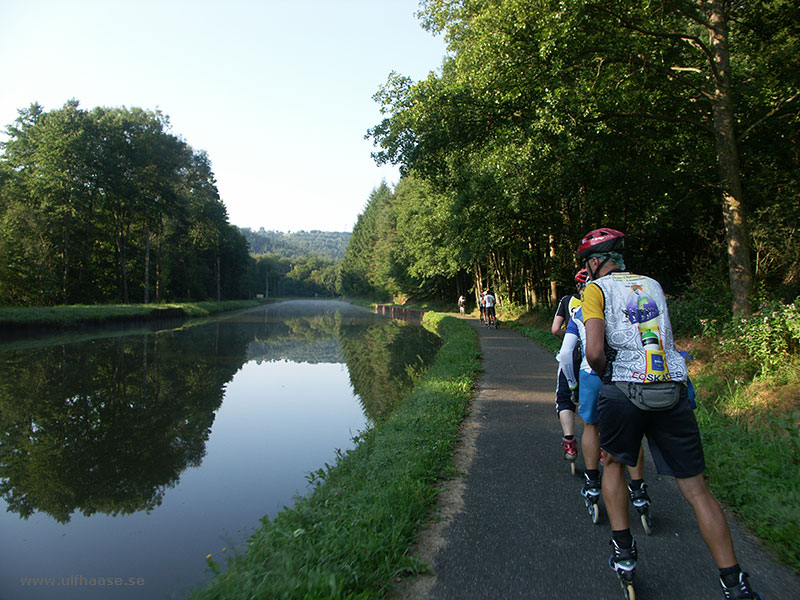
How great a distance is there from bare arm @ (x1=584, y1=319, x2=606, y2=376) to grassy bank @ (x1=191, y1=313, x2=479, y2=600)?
5.05ft

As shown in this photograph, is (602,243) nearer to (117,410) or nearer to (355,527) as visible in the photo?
(355,527)

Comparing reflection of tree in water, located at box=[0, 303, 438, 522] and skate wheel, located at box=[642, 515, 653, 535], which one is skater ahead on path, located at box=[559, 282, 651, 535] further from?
reflection of tree in water, located at box=[0, 303, 438, 522]

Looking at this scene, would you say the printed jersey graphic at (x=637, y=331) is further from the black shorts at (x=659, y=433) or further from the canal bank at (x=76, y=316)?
the canal bank at (x=76, y=316)

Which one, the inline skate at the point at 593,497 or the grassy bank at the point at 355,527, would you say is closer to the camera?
the grassy bank at the point at 355,527

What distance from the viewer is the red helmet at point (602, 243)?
2822 millimetres

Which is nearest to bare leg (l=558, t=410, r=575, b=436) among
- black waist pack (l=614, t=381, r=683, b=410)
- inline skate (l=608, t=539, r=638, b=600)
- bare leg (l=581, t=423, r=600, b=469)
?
bare leg (l=581, t=423, r=600, b=469)

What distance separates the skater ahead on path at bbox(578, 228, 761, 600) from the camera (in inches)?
92.8

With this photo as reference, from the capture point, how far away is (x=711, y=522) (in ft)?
7.68

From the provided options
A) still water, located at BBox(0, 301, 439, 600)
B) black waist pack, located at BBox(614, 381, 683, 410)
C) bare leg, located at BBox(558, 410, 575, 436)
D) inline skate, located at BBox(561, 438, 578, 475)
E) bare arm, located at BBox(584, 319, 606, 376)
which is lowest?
still water, located at BBox(0, 301, 439, 600)

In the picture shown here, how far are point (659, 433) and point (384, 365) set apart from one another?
1147 cm

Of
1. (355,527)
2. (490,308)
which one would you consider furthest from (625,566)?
(490,308)

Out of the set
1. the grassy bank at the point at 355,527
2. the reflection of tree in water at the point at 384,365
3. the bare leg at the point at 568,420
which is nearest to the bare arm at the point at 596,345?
the grassy bank at the point at 355,527

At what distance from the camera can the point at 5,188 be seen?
30.4 metres

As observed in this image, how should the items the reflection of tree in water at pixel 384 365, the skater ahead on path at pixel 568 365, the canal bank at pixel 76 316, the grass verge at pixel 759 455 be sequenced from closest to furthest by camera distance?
the grass verge at pixel 759 455, the skater ahead on path at pixel 568 365, the reflection of tree in water at pixel 384 365, the canal bank at pixel 76 316
